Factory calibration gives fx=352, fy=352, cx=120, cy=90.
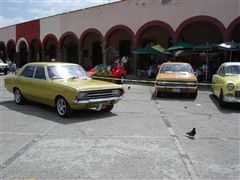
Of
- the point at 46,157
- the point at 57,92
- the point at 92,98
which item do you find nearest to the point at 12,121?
the point at 57,92

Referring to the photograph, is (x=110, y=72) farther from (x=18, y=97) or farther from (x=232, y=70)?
(x=18, y=97)

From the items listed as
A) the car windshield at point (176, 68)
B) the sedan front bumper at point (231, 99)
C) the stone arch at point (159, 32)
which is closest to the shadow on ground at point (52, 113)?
the sedan front bumper at point (231, 99)

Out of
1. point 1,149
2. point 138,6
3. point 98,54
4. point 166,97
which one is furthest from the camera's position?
point 98,54

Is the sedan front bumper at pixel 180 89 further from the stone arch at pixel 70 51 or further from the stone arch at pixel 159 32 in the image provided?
the stone arch at pixel 70 51

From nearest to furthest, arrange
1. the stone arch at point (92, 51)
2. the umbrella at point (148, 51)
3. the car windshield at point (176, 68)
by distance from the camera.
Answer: the car windshield at point (176, 68) → the umbrella at point (148, 51) → the stone arch at point (92, 51)

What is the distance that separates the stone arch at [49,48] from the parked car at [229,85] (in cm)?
2640

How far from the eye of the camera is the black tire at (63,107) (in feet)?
31.6

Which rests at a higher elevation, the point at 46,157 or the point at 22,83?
the point at 22,83

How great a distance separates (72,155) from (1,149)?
4.76 feet

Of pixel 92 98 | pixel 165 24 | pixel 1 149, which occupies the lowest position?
pixel 1 149

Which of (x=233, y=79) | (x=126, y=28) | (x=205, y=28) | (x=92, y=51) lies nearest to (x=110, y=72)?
(x=126, y=28)

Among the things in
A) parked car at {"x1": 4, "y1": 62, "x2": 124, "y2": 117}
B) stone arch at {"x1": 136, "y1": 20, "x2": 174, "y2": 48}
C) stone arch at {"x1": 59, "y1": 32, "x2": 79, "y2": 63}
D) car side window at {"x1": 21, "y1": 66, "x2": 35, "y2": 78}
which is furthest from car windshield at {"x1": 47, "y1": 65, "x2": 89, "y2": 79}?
stone arch at {"x1": 59, "y1": 32, "x2": 79, "y2": 63}

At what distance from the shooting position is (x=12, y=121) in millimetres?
9281

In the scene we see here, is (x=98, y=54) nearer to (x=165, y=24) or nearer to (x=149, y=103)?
(x=165, y=24)
